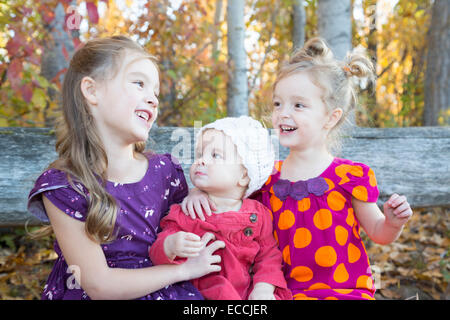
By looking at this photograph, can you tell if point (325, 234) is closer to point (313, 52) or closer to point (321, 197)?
point (321, 197)

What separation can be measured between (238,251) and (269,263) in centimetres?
15

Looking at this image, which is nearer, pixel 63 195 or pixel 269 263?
pixel 63 195

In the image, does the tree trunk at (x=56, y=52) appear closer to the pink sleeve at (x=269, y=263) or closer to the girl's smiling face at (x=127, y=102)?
the girl's smiling face at (x=127, y=102)

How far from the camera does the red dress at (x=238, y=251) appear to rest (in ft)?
6.01

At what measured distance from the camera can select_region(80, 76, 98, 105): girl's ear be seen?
1.87 meters

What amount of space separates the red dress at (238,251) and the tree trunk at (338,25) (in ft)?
6.44

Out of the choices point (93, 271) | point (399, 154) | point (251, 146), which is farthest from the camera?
point (399, 154)

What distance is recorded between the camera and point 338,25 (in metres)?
3.39

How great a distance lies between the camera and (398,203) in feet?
5.96

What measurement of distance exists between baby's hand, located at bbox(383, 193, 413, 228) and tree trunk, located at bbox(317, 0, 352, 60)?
1812 mm

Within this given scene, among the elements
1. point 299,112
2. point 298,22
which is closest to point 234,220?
point 299,112
